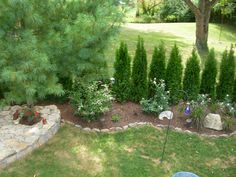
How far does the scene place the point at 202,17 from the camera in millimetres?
11102

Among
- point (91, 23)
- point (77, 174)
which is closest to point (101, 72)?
point (91, 23)

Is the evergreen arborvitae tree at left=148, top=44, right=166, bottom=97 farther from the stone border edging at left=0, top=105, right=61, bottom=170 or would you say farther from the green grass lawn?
the green grass lawn

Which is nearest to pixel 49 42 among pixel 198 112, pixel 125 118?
pixel 125 118

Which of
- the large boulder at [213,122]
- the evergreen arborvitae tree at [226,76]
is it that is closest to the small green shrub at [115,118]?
the large boulder at [213,122]

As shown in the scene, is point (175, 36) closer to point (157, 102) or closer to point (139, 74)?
point (139, 74)

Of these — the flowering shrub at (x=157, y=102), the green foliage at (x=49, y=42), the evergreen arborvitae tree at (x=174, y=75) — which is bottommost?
the flowering shrub at (x=157, y=102)

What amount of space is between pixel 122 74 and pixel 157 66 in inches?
27.6

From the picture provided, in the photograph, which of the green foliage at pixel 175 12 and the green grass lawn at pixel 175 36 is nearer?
the green grass lawn at pixel 175 36

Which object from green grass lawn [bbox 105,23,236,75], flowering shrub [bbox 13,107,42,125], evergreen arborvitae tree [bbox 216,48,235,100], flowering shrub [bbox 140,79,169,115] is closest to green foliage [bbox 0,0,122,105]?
flowering shrub [bbox 13,107,42,125]

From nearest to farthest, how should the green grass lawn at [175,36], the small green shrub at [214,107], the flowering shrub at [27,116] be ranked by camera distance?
the flowering shrub at [27,116] < the small green shrub at [214,107] < the green grass lawn at [175,36]

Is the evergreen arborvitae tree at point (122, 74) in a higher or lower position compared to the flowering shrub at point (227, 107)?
higher

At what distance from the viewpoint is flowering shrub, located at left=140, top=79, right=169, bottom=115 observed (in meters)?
6.04

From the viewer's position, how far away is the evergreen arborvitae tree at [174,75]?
634 centimetres

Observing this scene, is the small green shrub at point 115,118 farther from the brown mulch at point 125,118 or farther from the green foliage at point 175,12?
the green foliage at point 175,12
